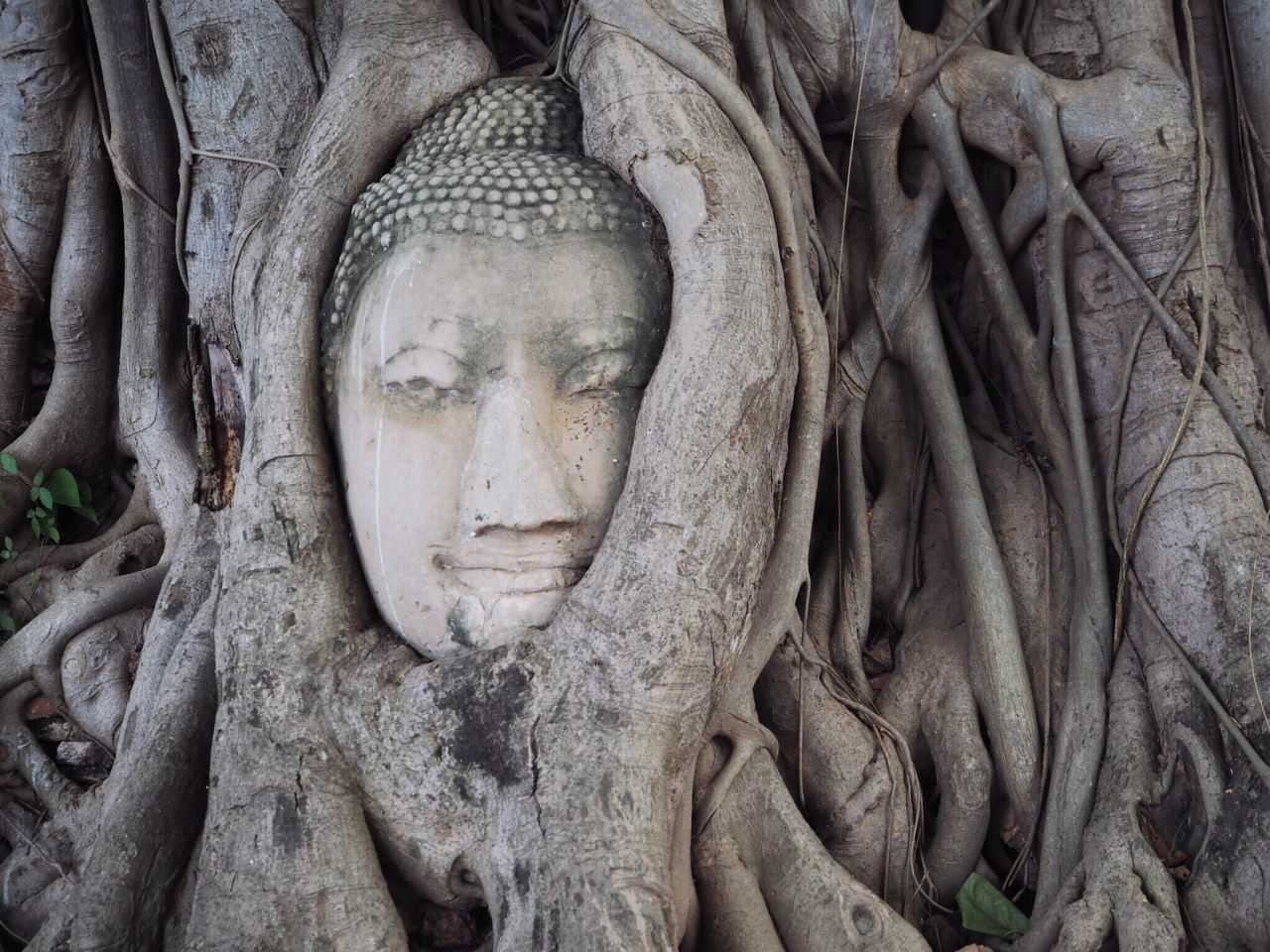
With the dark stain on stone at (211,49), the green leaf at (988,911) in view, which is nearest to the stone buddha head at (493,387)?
the dark stain on stone at (211,49)

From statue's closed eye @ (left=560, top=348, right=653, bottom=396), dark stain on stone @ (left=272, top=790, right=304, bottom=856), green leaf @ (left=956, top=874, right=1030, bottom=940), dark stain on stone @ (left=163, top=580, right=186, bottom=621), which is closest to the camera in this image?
dark stain on stone @ (left=272, top=790, right=304, bottom=856)

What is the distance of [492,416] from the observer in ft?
6.37

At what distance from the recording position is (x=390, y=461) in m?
2.02

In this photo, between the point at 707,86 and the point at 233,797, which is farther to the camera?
the point at 707,86

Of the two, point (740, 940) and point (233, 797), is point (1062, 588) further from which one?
point (233, 797)

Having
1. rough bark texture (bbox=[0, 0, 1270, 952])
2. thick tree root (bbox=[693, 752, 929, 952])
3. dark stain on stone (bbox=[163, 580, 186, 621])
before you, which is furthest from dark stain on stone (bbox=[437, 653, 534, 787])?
dark stain on stone (bbox=[163, 580, 186, 621])

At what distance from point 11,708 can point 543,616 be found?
1524 mm

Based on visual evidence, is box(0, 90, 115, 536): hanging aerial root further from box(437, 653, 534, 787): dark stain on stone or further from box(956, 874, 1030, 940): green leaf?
box(956, 874, 1030, 940): green leaf

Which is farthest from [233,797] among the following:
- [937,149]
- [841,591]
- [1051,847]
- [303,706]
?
[937,149]

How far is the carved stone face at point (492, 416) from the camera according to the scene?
1.95 m

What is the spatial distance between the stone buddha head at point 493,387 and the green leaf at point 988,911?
99 centimetres

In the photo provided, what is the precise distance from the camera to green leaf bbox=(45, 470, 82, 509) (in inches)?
117

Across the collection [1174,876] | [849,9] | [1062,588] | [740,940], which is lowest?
[740,940]

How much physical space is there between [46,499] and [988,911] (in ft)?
7.93
